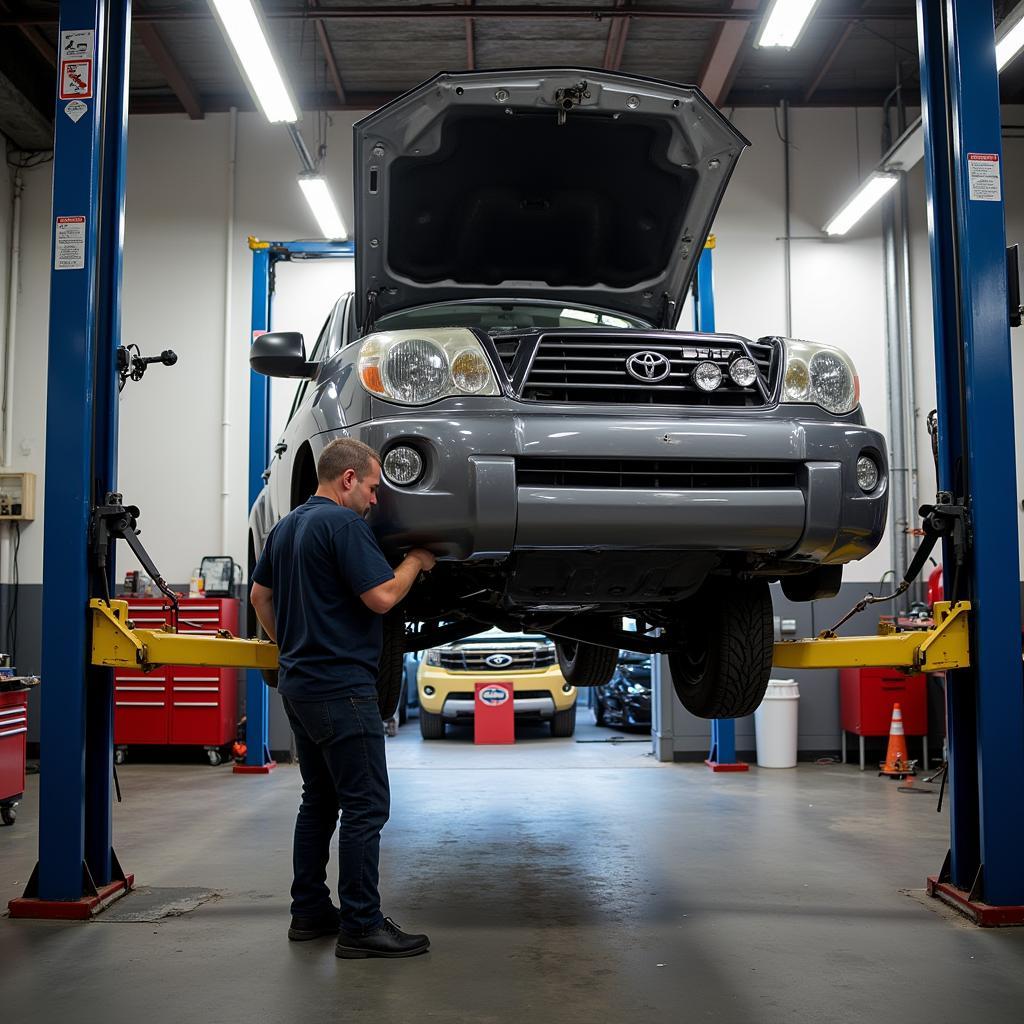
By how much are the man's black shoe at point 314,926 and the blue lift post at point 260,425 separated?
460 centimetres

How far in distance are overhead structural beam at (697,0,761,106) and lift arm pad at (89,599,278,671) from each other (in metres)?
6.07

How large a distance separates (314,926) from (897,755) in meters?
5.57

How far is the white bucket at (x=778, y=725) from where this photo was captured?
310 inches

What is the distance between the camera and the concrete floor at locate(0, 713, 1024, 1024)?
2607 mm

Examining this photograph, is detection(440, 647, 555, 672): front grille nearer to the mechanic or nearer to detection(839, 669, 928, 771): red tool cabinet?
detection(839, 669, 928, 771): red tool cabinet

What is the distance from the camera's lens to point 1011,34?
20.5ft

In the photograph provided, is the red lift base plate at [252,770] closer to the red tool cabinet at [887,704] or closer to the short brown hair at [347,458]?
the red tool cabinet at [887,704]

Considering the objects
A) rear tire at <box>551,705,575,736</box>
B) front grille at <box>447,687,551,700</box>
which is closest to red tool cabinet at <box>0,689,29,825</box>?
front grille at <box>447,687,551,700</box>

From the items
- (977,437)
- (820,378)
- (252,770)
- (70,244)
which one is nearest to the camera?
(820,378)

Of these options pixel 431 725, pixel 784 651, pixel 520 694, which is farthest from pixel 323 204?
pixel 784 651

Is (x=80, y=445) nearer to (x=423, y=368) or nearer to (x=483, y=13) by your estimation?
(x=423, y=368)

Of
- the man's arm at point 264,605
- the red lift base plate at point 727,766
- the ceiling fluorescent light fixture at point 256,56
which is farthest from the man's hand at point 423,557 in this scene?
the red lift base plate at point 727,766

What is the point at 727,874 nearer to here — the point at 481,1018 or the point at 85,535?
the point at 481,1018

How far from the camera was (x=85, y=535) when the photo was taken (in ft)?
11.5
